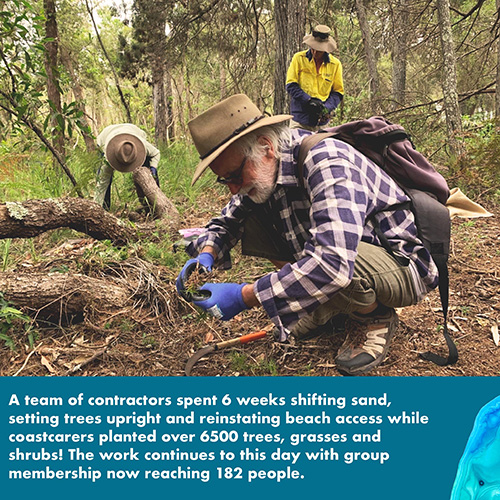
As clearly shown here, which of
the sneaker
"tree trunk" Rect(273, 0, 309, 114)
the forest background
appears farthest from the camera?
"tree trunk" Rect(273, 0, 309, 114)

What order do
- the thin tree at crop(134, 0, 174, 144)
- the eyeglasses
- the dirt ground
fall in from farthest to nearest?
the thin tree at crop(134, 0, 174, 144) → the dirt ground → the eyeglasses

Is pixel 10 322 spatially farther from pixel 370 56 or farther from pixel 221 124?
pixel 370 56

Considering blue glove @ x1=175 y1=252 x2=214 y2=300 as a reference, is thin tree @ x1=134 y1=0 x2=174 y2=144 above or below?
above

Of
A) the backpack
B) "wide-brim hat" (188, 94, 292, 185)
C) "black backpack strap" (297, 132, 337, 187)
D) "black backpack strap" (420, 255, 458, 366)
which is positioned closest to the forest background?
"black backpack strap" (420, 255, 458, 366)

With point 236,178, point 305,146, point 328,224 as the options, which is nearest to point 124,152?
point 236,178

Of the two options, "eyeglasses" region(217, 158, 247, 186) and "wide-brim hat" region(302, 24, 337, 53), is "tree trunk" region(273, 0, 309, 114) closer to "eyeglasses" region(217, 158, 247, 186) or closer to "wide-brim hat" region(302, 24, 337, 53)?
"wide-brim hat" region(302, 24, 337, 53)

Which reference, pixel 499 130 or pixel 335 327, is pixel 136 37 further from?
pixel 335 327

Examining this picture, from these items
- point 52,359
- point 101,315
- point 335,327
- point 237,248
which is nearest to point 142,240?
point 237,248

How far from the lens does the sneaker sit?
234cm

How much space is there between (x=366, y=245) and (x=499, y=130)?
3.30 meters

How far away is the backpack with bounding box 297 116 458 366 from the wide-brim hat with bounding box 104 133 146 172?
2.88m

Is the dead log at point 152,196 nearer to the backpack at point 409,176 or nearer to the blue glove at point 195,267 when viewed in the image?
the blue glove at point 195,267

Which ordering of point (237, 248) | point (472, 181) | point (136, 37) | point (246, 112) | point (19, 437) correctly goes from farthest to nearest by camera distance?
point (136, 37) → point (472, 181) → point (237, 248) → point (246, 112) → point (19, 437)

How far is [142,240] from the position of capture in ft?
11.4
